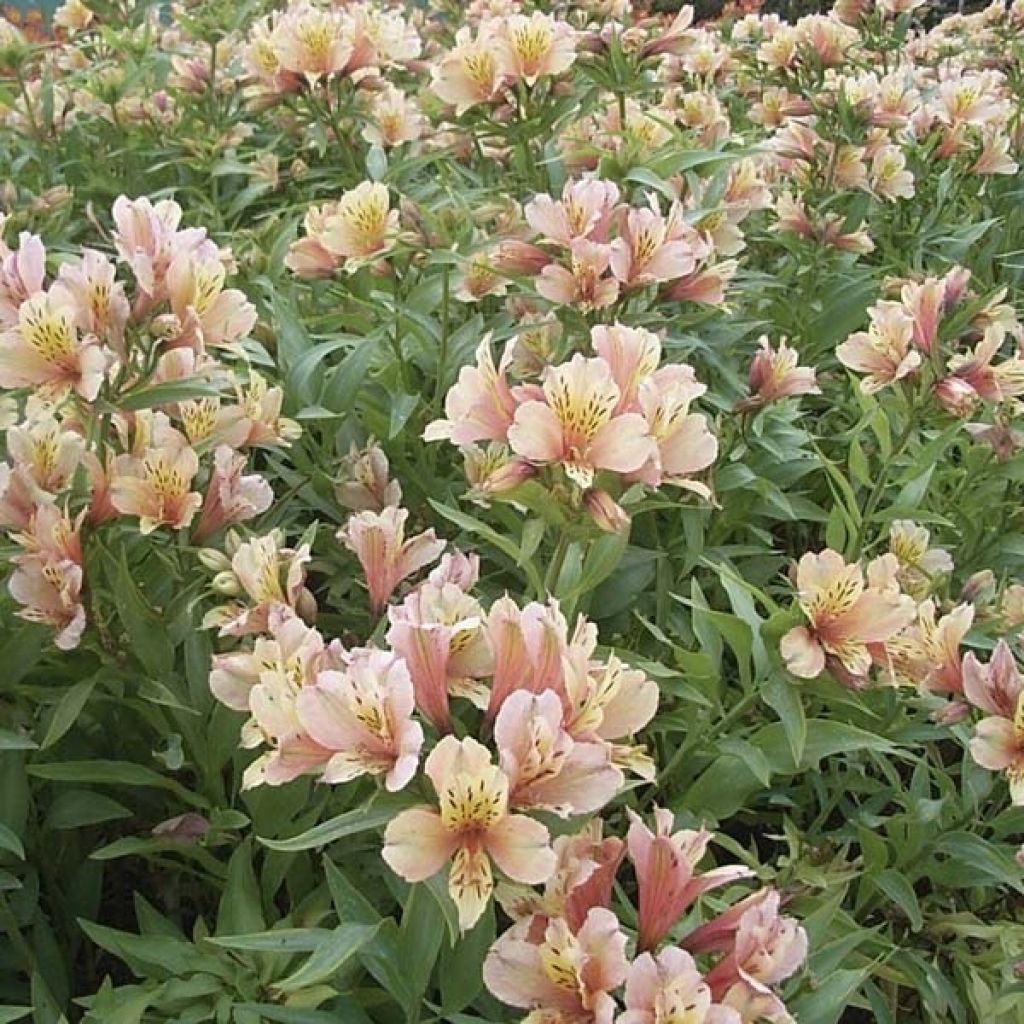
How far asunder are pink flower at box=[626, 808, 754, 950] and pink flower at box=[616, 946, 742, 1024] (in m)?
0.07

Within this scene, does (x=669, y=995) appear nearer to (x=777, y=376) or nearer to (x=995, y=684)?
(x=995, y=684)

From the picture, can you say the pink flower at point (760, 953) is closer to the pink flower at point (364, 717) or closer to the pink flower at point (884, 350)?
the pink flower at point (364, 717)

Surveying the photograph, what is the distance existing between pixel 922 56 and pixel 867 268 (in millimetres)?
2371

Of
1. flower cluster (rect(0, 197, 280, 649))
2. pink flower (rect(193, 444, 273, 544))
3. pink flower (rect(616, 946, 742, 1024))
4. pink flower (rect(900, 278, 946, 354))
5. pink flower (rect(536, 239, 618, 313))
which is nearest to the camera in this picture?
pink flower (rect(616, 946, 742, 1024))

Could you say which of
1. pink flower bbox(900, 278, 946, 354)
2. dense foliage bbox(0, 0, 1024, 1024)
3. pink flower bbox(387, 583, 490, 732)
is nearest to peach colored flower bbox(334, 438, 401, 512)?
dense foliage bbox(0, 0, 1024, 1024)

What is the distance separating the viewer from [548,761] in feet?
2.92

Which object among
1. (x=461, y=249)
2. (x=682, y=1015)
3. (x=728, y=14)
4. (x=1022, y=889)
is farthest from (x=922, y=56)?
(x=682, y=1015)

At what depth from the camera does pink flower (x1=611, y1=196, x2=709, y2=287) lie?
1.50 m

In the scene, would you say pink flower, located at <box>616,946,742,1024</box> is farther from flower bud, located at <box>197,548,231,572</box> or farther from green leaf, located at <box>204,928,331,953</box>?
flower bud, located at <box>197,548,231,572</box>

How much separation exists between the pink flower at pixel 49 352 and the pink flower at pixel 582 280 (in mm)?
573

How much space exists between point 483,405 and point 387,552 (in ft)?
0.67

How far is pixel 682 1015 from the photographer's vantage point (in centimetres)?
86

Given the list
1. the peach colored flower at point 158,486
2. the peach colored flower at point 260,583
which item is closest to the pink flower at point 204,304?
the peach colored flower at point 158,486

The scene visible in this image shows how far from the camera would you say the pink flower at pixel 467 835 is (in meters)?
0.88
